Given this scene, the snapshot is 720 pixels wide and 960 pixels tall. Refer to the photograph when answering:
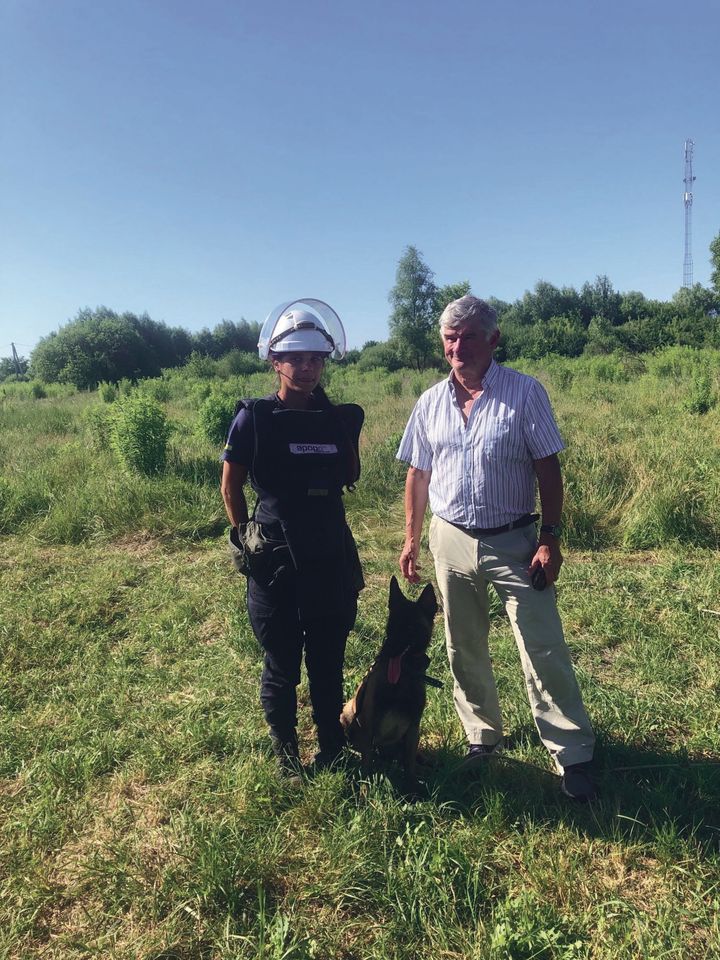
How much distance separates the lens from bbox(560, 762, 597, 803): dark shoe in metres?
2.24

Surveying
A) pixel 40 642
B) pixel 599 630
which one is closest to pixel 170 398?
pixel 40 642

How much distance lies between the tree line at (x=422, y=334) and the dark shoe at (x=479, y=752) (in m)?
29.4

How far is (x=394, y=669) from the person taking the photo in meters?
2.34

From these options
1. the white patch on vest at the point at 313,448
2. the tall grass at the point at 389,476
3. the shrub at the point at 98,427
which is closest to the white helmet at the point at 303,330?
the white patch on vest at the point at 313,448

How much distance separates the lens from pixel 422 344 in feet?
130

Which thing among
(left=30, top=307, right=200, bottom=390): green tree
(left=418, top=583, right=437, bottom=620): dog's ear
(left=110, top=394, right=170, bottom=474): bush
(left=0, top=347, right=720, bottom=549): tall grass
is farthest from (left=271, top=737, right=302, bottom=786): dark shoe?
(left=30, top=307, right=200, bottom=390): green tree

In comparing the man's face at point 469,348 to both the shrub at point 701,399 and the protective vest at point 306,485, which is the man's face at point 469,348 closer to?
the protective vest at point 306,485

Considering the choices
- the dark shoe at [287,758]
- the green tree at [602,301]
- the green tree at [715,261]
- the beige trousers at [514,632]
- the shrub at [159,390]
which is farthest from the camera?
the green tree at [602,301]

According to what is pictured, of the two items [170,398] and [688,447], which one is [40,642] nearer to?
[688,447]

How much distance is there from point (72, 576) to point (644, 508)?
578 cm

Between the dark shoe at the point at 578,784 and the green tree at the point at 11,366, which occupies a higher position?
the green tree at the point at 11,366

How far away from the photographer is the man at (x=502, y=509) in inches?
83.7

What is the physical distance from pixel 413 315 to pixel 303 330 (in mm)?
40427

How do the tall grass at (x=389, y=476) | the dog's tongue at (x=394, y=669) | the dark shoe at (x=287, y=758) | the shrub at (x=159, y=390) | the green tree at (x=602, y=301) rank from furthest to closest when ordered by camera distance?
the green tree at (x=602, y=301) < the shrub at (x=159, y=390) < the tall grass at (x=389, y=476) < the dark shoe at (x=287, y=758) < the dog's tongue at (x=394, y=669)
